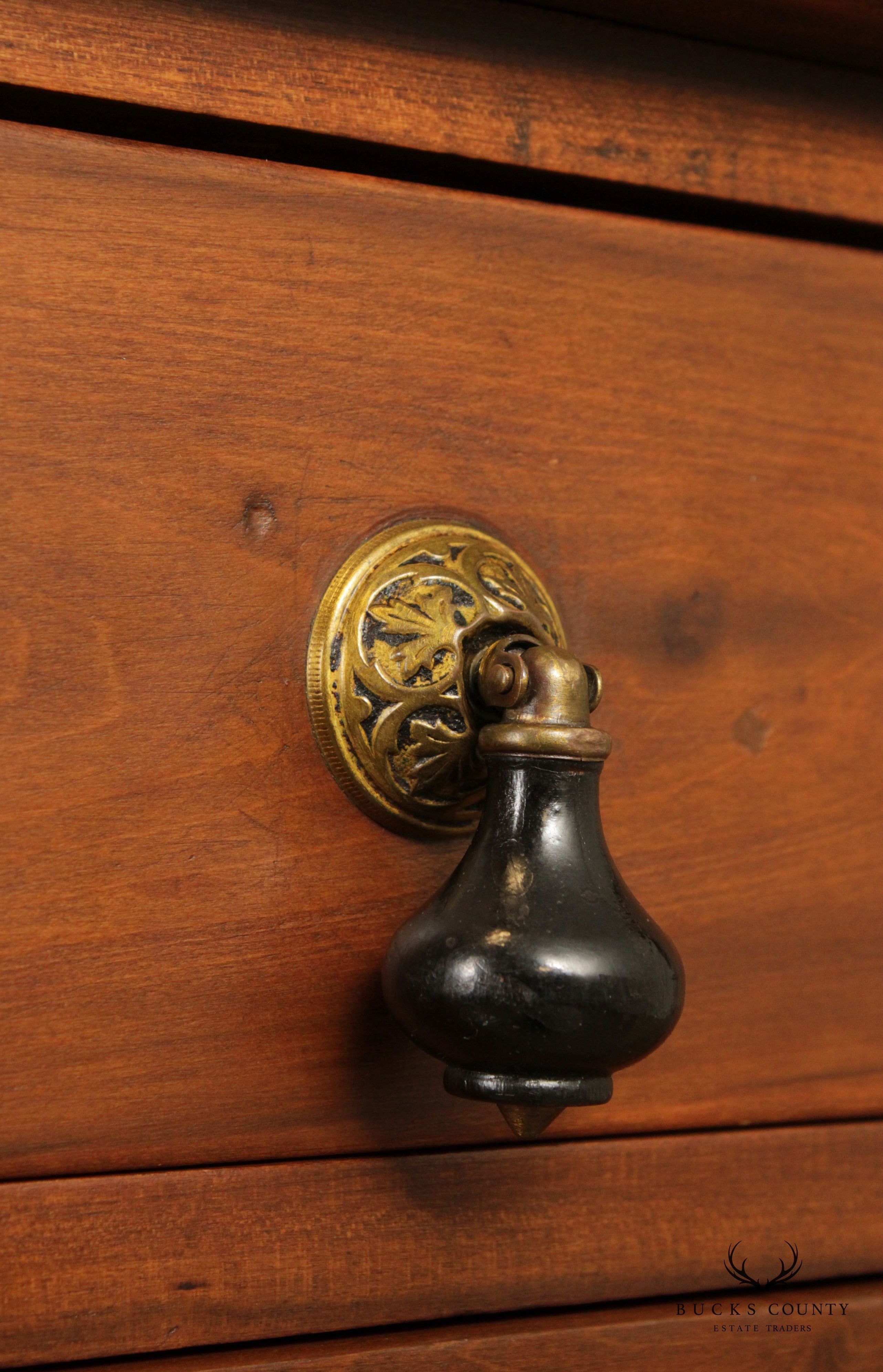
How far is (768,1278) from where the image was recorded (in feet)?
1.52

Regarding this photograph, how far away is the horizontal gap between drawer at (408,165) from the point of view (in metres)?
0.39

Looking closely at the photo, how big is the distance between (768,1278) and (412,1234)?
0.47 feet

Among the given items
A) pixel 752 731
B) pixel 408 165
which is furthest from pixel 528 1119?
pixel 408 165

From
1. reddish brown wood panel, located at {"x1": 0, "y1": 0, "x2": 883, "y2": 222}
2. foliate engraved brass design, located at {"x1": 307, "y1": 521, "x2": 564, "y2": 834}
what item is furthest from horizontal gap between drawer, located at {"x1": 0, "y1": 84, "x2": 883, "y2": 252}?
foliate engraved brass design, located at {"x1": 307, "y1": 521, "x2": 564, "y2": 834}

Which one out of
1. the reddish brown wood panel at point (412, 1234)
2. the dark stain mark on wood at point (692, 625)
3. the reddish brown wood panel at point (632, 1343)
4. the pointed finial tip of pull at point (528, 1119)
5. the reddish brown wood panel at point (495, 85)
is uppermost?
the reddish brown wood panel at point (495, 85)

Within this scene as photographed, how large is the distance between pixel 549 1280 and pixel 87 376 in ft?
1.14

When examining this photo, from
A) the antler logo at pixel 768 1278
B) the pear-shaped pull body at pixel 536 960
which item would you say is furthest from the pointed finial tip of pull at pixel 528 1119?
the antler logo at pixel 768 1278

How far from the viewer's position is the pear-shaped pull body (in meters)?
0.35

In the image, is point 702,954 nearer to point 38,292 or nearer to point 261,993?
point 261,993

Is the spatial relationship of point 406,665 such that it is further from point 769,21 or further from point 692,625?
point 769,21

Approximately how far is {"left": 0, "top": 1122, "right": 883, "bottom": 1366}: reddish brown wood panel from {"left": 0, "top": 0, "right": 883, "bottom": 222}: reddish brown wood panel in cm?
35

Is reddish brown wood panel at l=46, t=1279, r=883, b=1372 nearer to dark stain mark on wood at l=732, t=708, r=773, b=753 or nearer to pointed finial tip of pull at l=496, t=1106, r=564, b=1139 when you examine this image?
pointed finial tip of pull at l=496, t=1106, r=564, b=1139

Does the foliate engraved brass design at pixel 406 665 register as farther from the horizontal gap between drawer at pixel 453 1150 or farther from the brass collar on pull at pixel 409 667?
the horizontal gap between drawer at pixel 453 1150

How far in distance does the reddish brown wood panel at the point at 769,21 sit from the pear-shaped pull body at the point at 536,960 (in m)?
0.26
